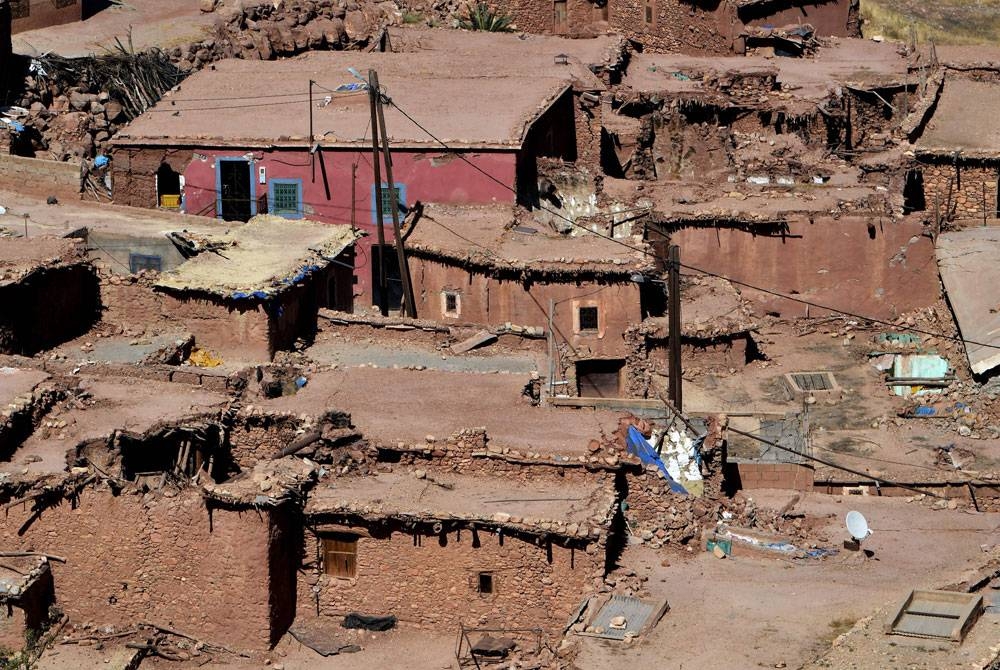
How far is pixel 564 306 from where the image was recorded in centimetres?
4406

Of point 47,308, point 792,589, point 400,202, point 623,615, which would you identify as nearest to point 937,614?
point 792,589

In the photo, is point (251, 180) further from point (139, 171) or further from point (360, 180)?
point (139, 171)

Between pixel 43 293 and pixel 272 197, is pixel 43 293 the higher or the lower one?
the higher one

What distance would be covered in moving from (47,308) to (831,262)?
670 inches

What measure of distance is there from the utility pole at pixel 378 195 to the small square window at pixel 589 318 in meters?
4.75

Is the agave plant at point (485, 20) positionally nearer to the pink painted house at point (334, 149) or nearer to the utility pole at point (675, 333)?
the pink painted house at point (334, 149)

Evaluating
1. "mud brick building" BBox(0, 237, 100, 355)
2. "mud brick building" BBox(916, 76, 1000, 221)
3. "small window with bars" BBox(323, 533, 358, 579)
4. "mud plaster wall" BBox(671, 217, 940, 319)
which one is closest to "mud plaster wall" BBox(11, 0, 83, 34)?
"mud brick building" BBox(0, 237, 100, 355)

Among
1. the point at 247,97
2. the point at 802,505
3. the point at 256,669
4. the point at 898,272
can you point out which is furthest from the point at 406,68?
the point at 256,669

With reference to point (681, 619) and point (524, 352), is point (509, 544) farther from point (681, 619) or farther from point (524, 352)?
point (524, 352)

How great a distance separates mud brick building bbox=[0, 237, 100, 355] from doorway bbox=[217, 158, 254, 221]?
7.96 m

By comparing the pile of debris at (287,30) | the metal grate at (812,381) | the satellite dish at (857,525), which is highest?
the pile of debris at (287,30)

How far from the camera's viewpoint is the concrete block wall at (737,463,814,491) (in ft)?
124

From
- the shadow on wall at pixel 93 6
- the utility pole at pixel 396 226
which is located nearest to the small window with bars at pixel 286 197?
the utility pole at pixel 396 226

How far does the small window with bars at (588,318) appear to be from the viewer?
44000 millimetres
